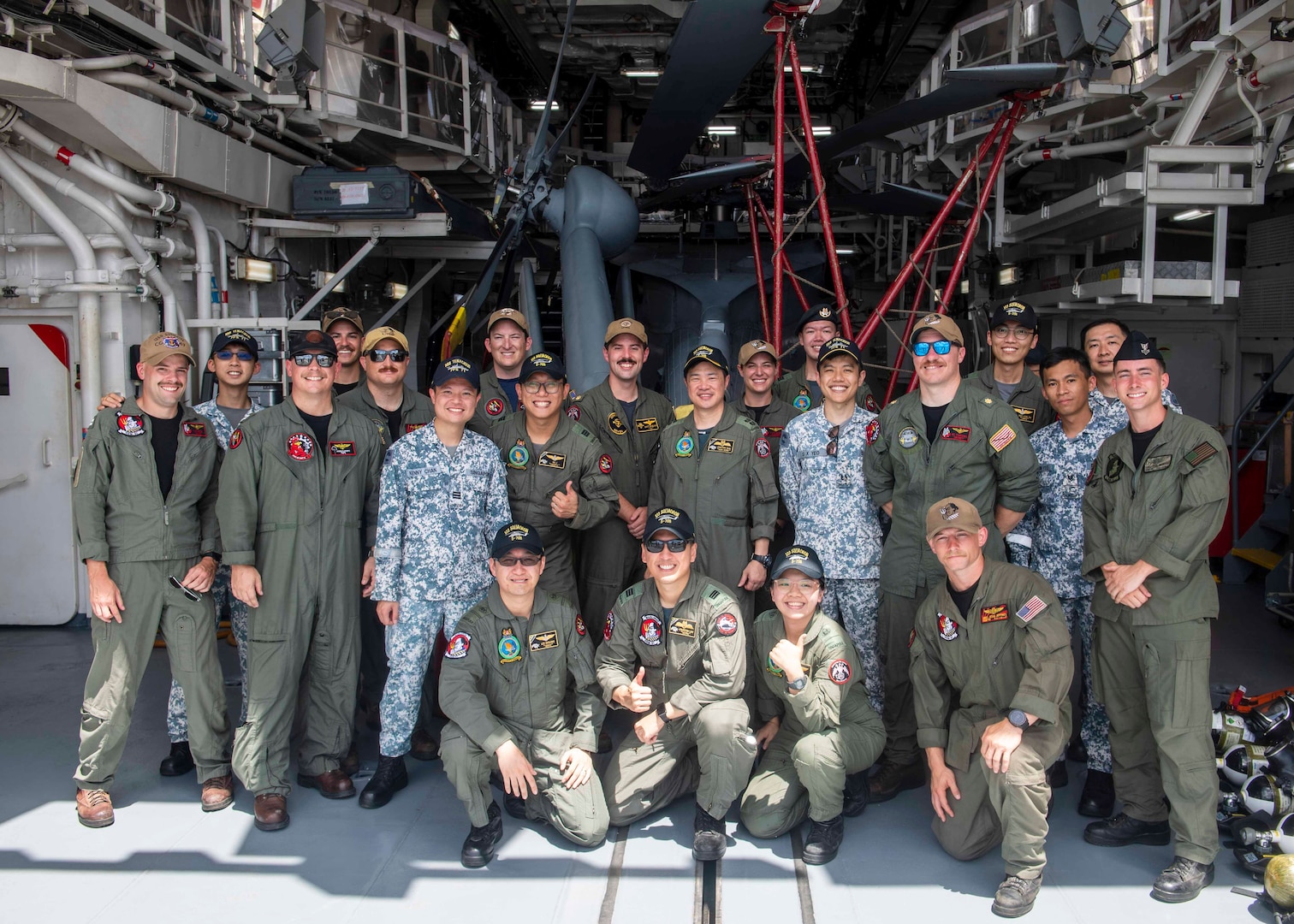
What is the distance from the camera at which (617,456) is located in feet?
14.3

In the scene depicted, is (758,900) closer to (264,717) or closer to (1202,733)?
(1202,733)

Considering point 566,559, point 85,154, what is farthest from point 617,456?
point 85,154

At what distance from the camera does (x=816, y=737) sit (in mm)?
3160

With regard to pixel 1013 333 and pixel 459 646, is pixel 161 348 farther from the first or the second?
pixel 1013 333

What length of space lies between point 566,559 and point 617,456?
608 mm

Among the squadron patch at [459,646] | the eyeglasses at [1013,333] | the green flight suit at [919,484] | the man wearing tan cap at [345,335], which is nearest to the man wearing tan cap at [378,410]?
the man wearing tan cap at [345,335]

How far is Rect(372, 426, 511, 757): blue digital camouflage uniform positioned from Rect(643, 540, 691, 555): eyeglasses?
85cm

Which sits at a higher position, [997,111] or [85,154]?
[997,111]

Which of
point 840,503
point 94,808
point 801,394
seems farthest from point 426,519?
point 801,394

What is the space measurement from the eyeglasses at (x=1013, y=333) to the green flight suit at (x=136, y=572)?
3537 mm

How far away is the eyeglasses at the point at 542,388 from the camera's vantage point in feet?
12.4

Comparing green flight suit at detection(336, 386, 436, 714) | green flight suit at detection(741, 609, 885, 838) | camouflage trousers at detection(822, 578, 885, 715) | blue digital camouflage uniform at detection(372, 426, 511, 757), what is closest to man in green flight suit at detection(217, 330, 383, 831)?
blue digital camouflage uniform at detection(372, 426, 511, 757)

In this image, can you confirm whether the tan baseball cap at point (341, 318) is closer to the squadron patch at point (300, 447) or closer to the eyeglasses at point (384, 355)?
the eyeglasses at point (384, 355)

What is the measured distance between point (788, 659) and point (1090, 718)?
4.40ft
